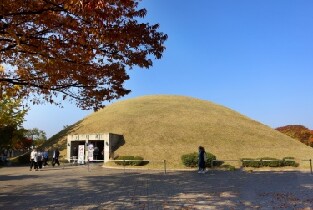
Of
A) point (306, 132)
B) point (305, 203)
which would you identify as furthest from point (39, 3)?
point (306, 132)

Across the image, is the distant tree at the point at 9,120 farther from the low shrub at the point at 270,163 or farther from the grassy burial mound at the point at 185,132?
the low shrub at the point at 270,163

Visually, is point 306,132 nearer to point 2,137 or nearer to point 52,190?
point 2,137

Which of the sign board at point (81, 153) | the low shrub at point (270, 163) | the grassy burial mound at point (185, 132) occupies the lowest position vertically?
the low shrub at point (270, 163)

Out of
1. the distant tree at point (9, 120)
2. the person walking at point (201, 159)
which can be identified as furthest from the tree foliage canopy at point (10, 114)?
the person walking at point (201, 159)

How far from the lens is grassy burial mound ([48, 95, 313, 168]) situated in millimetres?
32469

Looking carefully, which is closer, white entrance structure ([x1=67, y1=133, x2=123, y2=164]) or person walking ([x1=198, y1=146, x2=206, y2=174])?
person walking ([x1=198, y1=146, x2=206, y2=174])

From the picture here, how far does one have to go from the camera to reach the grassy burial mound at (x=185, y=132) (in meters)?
32.5

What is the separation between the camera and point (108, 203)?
9898 millimetres

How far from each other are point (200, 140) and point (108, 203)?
26340 millimetres

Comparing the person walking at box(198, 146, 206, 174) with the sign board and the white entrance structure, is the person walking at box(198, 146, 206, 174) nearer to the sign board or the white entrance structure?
the sign board

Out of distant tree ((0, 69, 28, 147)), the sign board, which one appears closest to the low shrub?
the sign board

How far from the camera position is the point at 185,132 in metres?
37.5

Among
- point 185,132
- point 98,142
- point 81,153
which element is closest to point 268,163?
point 185,132

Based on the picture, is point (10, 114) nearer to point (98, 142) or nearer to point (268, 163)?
point (98, 142)
